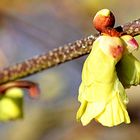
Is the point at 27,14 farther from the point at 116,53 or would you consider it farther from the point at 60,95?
the point at 116,53

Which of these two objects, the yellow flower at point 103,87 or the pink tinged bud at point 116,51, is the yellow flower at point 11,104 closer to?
the yellow flower at point 103,87

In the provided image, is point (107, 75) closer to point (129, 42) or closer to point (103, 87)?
point (103, 87)

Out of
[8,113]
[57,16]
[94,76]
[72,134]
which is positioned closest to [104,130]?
[72,134]

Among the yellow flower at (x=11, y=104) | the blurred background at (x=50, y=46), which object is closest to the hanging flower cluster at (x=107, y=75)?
the yellow flower at (x=11, y=104)

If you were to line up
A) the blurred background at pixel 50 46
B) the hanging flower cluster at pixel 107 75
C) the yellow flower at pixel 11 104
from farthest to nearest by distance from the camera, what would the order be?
1. the blurred background at pixel 50 46
2. the yellow flower at pixel 11 104
3. the hanging flower cluster at pixel 107 75

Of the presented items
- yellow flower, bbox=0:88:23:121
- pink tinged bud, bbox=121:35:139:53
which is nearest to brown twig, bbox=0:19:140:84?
pink tinged bud, bbox=121:35:139:53

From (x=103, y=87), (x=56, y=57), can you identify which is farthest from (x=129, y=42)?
(x=56, y=57)

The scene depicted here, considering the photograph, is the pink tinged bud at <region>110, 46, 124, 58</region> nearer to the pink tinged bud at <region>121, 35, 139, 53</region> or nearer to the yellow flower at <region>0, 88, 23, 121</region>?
the pink tinged bud at <region>121, 35, 139, 53</region>
